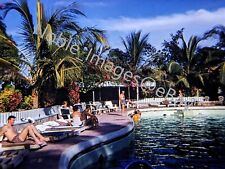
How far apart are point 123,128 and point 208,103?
20.2m

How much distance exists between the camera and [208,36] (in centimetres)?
3528

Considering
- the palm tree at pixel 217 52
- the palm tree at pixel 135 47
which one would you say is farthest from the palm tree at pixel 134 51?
the palm tree at pixel 217 52

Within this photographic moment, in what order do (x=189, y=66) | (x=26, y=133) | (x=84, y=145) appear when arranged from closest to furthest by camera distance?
1. (x=26, y=133)
2. (x=84, y=145)
3. (x=189, y=66)

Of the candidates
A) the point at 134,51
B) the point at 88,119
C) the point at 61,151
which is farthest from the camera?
the point at 134,51

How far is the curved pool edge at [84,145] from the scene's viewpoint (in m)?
7.81

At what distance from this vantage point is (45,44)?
1600cm

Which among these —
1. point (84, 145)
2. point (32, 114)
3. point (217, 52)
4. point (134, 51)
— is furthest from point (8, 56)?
point (217, 52)

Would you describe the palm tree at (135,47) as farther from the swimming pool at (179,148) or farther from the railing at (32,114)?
the railing at (32,114)

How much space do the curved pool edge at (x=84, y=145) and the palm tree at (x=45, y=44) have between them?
4.03m

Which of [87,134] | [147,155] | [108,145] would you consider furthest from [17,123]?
[147,155]

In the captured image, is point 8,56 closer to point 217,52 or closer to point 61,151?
point 61,151

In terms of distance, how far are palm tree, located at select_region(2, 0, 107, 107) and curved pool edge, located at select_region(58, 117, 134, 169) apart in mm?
4033

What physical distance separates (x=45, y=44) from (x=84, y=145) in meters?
7.36

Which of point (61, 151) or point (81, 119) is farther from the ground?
point (81, 119)
